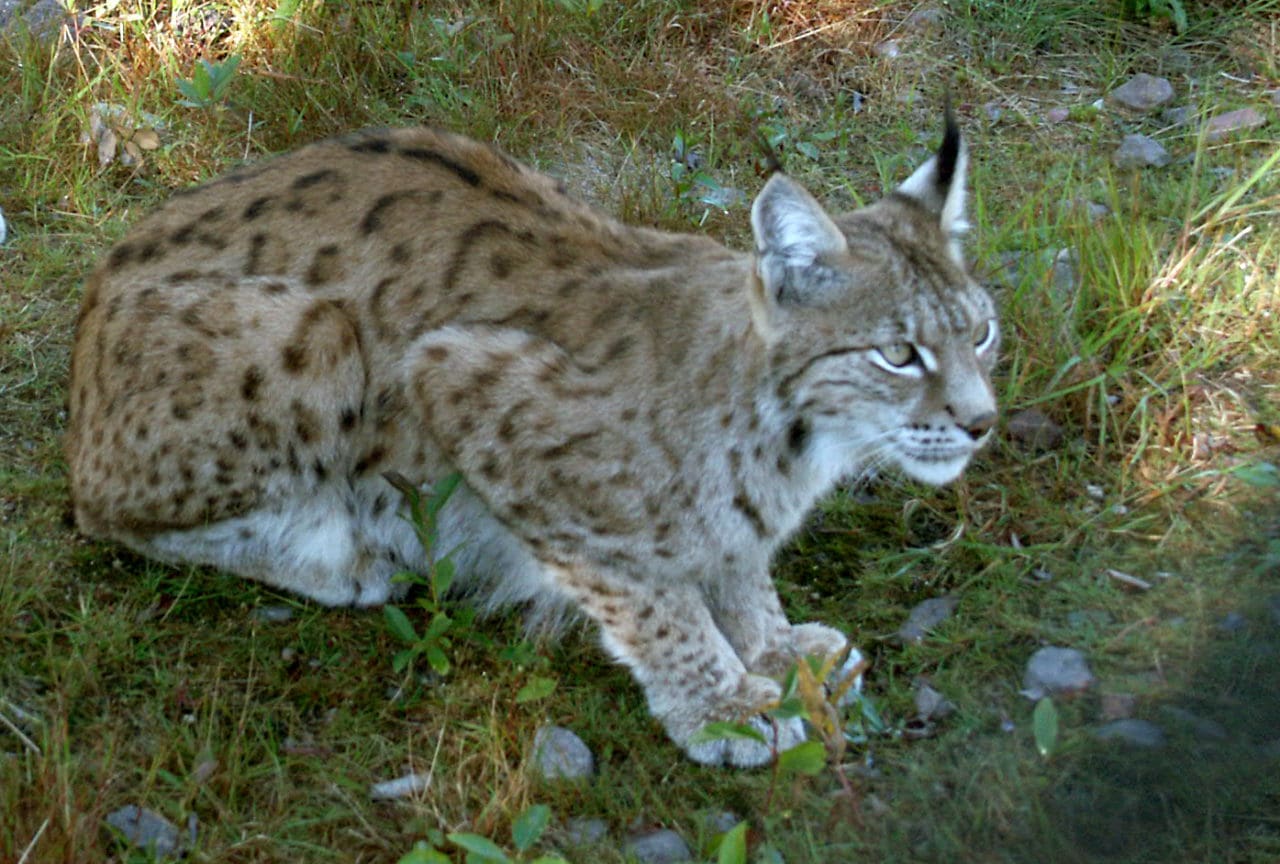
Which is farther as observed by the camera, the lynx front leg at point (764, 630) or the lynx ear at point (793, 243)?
the lynx front leg at point (764, 630)

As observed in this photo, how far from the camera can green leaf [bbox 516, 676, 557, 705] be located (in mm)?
3822

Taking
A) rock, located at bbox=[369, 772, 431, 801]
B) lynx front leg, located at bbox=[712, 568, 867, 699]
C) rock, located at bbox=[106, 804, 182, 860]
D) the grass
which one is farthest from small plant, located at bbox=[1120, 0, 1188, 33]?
rock, located at bbox=[106, 804, 182, 860]

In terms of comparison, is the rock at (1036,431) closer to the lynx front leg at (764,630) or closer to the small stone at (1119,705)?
the lynx front leg at (764,630)

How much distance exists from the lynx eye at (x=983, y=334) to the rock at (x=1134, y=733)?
98 cm

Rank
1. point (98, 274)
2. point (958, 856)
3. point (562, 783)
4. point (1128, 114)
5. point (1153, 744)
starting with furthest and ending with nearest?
1. point (1128, 114)
2. point (98, 274)
3. point (562, 783)
4. point (958, 856)
5. point (1153, 744)

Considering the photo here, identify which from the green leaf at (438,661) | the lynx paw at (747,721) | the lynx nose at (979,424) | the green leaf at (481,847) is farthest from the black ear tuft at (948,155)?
the green leaf at (481,847)

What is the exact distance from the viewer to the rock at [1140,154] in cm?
559

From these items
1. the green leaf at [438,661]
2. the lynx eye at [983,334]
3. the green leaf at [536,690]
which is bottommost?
the green leaf at [438,661]

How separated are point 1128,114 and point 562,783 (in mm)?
3601

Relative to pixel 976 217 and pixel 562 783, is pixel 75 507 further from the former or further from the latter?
pixel 976 217

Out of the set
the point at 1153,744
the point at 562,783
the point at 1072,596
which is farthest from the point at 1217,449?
the point at 562,783

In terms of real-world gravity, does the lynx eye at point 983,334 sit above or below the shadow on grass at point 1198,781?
above

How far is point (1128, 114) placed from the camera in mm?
5914

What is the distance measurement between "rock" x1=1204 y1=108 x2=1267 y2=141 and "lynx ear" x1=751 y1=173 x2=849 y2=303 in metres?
2.43
